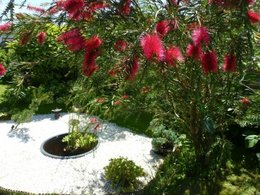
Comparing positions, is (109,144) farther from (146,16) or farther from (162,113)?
(146,16)

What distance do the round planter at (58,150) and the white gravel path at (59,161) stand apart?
0.28ft

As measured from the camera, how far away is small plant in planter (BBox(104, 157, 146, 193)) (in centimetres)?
482

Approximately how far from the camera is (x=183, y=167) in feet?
16.4

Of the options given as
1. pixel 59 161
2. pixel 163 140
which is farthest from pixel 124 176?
pixel 59 161

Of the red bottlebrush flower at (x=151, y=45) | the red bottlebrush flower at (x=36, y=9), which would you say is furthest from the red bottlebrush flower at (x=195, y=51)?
the red bottlebrush flower at (x=36, y=9)

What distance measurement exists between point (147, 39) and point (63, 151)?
4.85 m

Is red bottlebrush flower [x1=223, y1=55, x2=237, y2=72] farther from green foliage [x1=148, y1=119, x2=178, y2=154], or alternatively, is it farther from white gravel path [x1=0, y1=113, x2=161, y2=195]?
green foliage [x1=148, y1=119, x2=178, y2=154]

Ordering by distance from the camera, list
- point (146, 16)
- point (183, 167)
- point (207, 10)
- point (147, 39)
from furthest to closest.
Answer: point (183, 167) → point (146, 16) → point (207, 10) → point (147, 39)

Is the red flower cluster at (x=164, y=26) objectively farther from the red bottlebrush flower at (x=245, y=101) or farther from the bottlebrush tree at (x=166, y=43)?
the red bottlebrush flower at (x=245, y=101)

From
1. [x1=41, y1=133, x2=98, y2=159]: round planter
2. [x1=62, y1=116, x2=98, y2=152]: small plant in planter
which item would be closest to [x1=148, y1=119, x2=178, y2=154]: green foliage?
[x1=41, y1=133, x2=98, y2=159]: round planter

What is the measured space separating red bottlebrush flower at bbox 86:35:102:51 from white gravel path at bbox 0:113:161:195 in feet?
9.90

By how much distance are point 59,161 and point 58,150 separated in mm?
494

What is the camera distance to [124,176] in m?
4.85

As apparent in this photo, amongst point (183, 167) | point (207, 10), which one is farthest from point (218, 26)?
point (183, 167)
